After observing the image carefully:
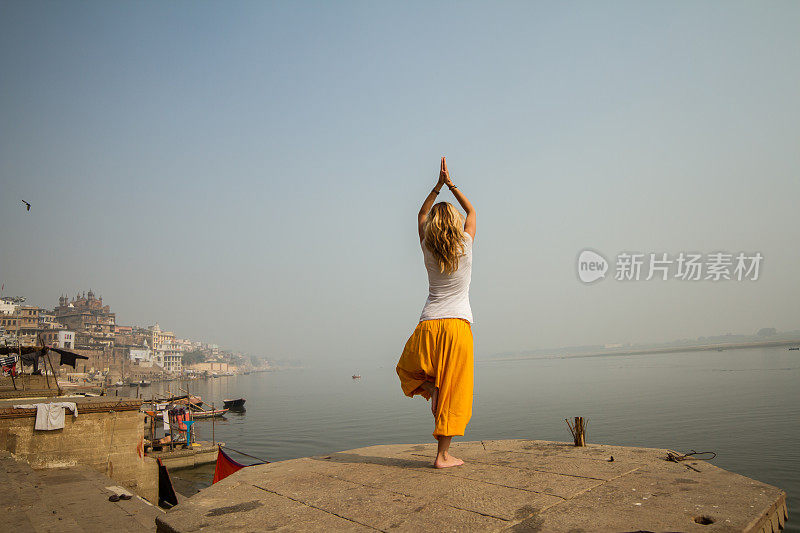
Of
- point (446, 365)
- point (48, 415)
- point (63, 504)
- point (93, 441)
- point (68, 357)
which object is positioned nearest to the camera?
point (446, 365)

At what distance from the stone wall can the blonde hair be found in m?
11.1

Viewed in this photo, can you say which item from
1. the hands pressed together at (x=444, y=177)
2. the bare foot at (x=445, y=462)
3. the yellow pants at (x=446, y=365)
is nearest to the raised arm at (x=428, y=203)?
the hands pressed together at (x=444, y=177)

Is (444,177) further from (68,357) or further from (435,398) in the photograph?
(68,357)

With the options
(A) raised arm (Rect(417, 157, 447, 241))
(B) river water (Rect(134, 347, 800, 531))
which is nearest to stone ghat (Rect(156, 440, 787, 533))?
(A) raised arm (Rect(417, 157, 447, 241))

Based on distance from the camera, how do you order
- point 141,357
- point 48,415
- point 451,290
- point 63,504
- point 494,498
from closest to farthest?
1. point 494,498
2. point 451,290
3. point 63,504
4. point 48,415
5. point 141,357

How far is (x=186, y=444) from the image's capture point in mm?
24438

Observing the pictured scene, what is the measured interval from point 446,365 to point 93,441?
11441mm

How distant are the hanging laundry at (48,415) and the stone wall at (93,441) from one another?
127 mm

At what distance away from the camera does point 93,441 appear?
37.3 feet

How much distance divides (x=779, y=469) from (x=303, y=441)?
2852 cm

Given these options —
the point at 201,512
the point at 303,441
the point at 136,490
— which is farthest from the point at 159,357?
the point at 201,512

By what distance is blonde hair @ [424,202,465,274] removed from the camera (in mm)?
3740

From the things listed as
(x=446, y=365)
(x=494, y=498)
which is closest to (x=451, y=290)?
(x=446, y=365)

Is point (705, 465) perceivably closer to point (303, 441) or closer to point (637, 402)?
point (303, 441)
